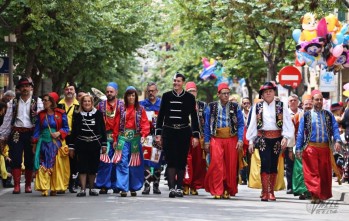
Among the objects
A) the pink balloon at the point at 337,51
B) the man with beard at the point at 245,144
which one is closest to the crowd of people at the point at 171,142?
the man with beard at the point at 245,144

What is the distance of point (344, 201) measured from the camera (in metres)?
18.9

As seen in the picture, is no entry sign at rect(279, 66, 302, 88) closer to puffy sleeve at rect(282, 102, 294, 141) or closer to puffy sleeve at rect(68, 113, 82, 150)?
puffy sleeve at rect(68, 113, 82, 150)

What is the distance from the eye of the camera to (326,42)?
22.9m

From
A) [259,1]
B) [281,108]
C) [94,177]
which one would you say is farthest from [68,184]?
[259,1]

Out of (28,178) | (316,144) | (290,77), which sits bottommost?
(28,178)

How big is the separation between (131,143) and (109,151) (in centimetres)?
51

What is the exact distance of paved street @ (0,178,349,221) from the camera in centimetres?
1418

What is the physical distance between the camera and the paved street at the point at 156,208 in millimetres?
14182

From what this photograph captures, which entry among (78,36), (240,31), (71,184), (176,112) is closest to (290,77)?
(240,31)

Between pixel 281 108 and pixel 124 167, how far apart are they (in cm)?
278

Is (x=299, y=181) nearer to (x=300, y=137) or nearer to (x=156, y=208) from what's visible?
(x=300, y=137)

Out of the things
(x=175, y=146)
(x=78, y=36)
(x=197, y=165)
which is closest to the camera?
(x=175, y=146)

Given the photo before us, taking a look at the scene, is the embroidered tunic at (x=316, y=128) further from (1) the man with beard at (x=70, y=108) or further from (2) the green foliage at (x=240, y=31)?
(1) the man with beard at (x=70, y=108)

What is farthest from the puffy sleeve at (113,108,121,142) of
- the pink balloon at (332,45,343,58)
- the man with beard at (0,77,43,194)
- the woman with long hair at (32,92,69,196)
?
the pink balloon at (332,45,343,58)
